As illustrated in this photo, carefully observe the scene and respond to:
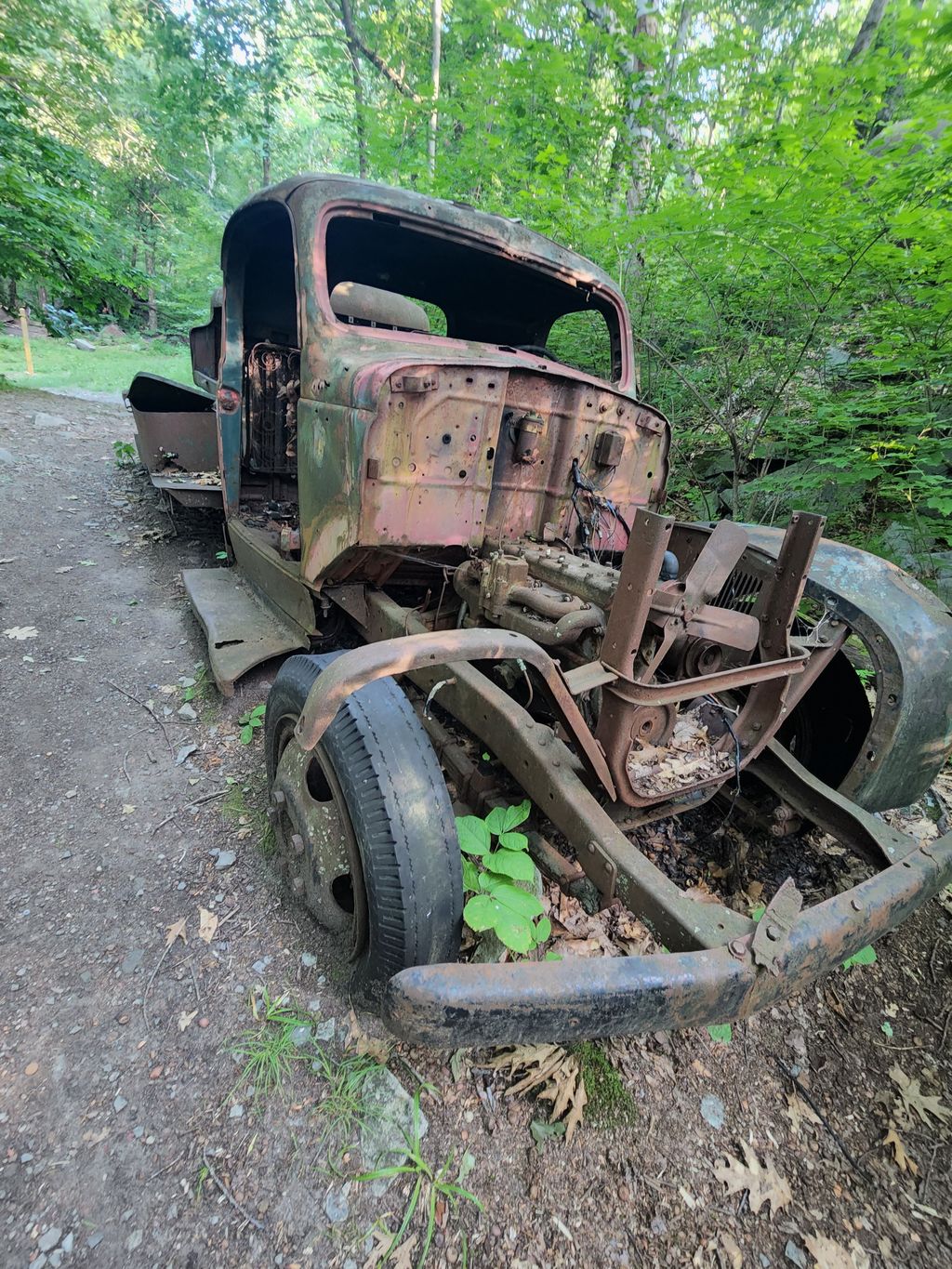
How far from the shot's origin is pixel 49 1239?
128 cm

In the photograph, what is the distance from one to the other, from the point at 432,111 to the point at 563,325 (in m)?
3.47

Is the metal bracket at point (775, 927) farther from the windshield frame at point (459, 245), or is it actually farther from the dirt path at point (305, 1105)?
the windshield frame at point (459, 245)

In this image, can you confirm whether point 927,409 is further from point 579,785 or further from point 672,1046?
point 672,1046

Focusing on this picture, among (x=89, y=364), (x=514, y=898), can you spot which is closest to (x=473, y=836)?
(x=514, y=898)

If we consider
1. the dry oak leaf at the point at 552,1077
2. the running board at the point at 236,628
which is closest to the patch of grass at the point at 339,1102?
the dry oak leaf at the point at 552,1077

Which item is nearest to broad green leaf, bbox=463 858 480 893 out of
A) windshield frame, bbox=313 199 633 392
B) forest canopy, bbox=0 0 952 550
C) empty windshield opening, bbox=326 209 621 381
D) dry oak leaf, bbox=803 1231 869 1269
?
dry oak leaf, bbox=803 1231 869 1269

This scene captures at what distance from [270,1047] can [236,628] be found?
87.9 inches

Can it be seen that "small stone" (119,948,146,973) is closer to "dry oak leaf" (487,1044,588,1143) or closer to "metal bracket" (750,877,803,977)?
"dry oak leaf" (487,1044,588,1143)

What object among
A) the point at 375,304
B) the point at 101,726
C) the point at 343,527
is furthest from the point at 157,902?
the point at 375,304

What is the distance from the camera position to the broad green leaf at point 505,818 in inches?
75.5

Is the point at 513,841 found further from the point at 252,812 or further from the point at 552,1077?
the point at 252,812

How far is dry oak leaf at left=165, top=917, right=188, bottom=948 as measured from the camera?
6.48 feet

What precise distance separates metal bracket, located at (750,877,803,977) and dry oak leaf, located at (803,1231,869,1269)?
0.78 meters

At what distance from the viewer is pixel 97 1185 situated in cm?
138
